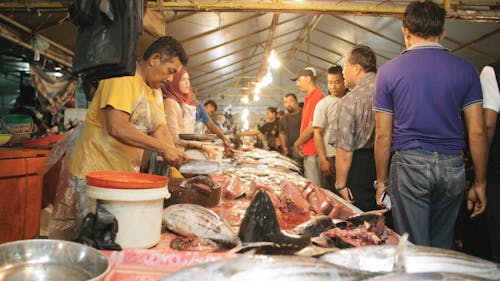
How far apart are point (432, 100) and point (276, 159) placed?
13.0 ft

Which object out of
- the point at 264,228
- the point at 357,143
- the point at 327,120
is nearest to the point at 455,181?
the point at 357,143

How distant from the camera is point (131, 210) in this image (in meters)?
1.68

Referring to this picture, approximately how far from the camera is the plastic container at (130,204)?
1.65 m

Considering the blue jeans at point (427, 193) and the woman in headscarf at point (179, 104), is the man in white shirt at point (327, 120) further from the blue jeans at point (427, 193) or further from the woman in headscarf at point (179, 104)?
the blue jeans at point (427, 193)

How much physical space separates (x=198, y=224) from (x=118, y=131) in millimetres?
1096

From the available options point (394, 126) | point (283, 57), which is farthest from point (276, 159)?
point (283, 57)

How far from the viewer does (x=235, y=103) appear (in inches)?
1150

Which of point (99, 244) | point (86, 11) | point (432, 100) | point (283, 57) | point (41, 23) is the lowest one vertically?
point (99, 244)

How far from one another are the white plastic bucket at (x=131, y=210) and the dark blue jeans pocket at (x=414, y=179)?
207 cm

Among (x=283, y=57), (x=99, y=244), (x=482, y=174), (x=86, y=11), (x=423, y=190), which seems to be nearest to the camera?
(x=99, y=244)

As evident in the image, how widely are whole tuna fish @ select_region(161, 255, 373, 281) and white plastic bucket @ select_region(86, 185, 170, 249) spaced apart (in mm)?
634

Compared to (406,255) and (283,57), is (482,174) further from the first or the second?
(283,57)

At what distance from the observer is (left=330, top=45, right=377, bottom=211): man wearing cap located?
3750mm

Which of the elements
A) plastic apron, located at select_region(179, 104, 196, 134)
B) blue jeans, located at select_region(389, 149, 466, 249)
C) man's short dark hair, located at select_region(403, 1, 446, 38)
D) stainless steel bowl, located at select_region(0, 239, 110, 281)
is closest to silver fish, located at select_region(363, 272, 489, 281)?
stainless steel bowl, located at select_region(0, 239, 110, 281)
